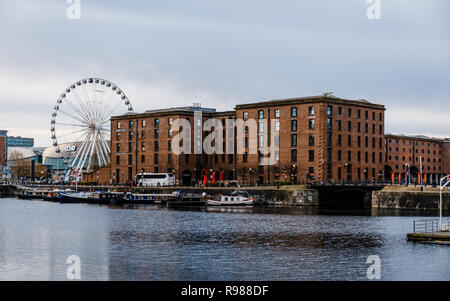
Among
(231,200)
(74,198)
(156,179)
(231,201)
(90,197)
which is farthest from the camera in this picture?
(156,179)

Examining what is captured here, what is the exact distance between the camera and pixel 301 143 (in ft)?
488

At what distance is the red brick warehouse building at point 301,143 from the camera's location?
147000 mm

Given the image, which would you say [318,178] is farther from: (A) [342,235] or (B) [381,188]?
(A) [342,235]

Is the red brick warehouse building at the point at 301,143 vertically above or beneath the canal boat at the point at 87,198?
above

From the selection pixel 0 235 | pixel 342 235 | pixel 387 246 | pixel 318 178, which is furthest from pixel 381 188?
pixel 0 235

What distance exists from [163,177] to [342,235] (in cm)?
10269

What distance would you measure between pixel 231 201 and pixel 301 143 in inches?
936

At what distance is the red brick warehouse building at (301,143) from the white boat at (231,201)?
54.9 ft

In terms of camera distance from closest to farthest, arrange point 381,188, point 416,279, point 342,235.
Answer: point 416,279 → point 342,235 → point 381,188

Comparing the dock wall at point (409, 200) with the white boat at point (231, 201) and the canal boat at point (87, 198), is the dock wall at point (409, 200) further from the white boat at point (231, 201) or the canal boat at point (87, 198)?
the canal boat at point (87, 198)

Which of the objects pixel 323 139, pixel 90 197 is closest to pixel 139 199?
pixel 90 197

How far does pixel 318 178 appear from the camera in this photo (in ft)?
477

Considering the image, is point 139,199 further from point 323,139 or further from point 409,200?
point 409,200

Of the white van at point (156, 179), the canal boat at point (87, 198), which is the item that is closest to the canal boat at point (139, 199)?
the canal boat at point (87, 198)
